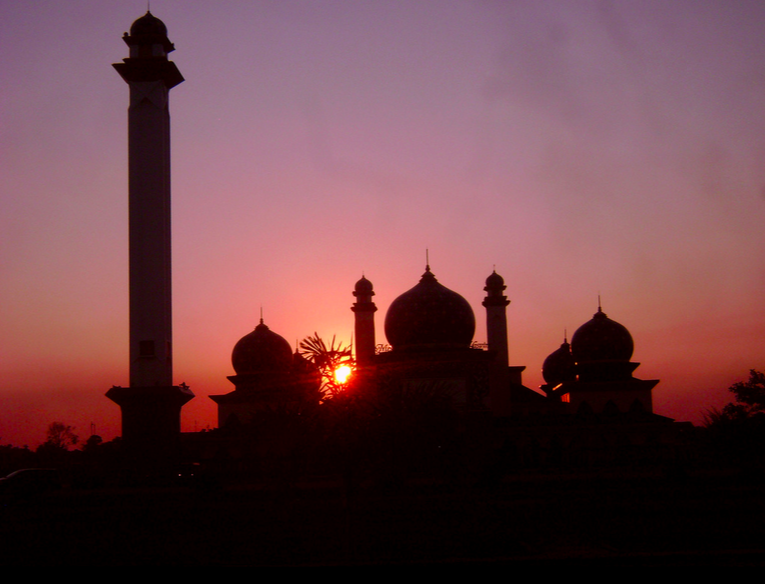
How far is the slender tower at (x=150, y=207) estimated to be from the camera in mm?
29016

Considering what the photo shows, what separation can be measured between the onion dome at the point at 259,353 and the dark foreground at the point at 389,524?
1845cm

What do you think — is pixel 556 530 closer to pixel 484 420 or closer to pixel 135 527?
pixel 135 527

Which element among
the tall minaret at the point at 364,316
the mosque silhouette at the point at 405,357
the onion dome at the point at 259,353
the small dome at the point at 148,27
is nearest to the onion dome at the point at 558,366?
the mosque silhouette at the point at 405,357

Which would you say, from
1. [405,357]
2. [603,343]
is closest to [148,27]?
[405,357]

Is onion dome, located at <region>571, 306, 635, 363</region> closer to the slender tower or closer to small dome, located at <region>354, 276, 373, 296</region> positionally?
small dome, located at <region>354, 276, 373, 296</region>

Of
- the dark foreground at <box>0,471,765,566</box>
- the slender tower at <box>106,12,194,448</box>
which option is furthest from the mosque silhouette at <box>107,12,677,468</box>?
the dark foreground at <box>0,471,765,566</box>

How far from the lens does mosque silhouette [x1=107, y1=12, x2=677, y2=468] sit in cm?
2905

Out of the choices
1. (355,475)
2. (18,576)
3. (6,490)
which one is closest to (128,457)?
(6,490)

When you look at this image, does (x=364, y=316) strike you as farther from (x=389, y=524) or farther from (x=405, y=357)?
(x=389, y=524)

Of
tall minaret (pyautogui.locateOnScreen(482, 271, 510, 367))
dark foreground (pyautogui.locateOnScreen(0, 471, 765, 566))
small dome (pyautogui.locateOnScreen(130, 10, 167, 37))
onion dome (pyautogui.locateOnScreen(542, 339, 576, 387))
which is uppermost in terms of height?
small dome (pyautogui.locateOnScreen(130, 10, 167, 37))

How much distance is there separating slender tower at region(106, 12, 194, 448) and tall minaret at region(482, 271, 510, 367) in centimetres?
1665

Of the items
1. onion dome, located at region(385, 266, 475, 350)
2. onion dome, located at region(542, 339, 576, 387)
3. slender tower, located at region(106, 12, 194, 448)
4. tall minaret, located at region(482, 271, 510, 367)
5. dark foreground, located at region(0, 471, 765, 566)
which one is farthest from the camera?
onion dome, located at region(542, 339, 576, 387)

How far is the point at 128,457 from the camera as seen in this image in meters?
27.1

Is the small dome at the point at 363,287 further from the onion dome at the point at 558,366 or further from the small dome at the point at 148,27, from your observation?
the small dome at the point at 148,27
